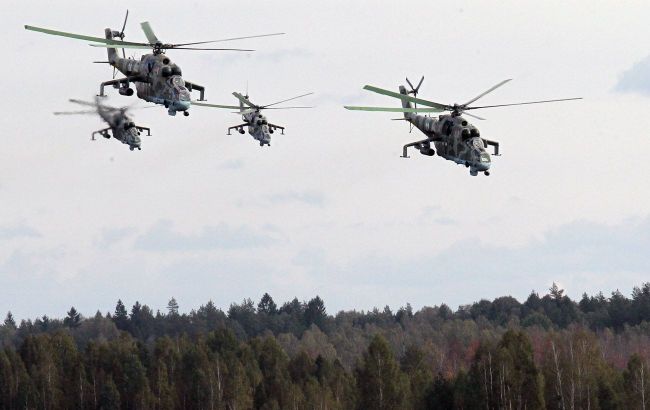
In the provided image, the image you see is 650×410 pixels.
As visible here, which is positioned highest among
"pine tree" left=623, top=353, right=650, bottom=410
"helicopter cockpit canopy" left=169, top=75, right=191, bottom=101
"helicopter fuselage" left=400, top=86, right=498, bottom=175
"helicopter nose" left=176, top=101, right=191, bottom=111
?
"helicopter cockpit canopy" left=169, top=75, right=191, bottom=101

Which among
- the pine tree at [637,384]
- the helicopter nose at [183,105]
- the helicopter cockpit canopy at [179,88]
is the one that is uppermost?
the helicopter cockpit canopy at [179,88]

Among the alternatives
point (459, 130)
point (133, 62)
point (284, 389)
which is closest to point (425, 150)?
point (459, 130)

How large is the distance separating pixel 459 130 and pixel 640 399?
39302 mm

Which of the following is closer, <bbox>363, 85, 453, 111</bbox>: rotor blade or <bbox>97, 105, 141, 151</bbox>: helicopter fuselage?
<bbox>363, 85, 453, 111</bbox>: rotor blade

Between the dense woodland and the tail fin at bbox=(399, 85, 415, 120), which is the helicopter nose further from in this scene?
the dense woodland

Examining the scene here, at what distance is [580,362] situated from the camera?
118 meters

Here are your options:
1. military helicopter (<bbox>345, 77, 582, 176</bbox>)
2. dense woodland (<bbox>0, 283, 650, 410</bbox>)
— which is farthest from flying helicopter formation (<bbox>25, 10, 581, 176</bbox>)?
dense woodland (<bbox>0, 283, 650, 410</bbox>)

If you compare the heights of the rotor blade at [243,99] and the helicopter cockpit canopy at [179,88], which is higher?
the rotor blade at [243,99]

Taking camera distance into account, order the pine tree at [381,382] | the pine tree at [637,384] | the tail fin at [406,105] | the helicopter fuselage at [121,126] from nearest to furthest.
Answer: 1. the tail fin at [406,105]
2. the helicopter fuselage at [121,126]
3. the pine tree at [637,384]
4. the pine tree at [381,382]

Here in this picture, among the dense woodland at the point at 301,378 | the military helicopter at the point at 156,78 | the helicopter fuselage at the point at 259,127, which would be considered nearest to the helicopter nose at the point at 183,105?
A: the military helicopter at the point at 156,78

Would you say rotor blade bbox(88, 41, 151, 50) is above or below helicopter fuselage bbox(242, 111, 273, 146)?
below

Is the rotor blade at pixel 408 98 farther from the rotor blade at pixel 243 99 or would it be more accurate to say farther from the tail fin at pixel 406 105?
the rotor blade at pixel 243 99

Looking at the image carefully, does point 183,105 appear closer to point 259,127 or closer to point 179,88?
point 179,88

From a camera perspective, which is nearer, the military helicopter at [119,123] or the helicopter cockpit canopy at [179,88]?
the helicopter cockpit canopy at [179,88]
